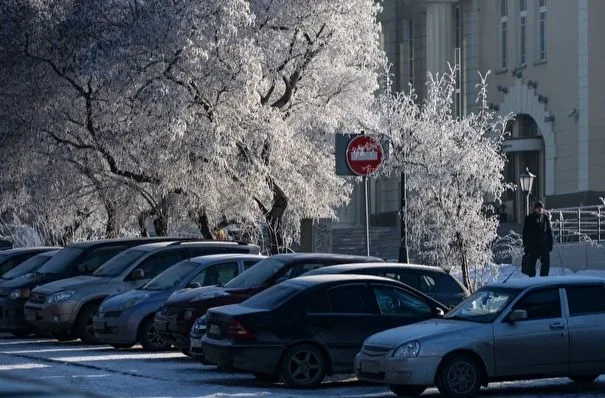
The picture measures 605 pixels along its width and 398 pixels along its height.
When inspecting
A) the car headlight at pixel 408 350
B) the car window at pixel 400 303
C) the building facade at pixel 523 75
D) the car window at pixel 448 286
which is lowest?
the car headlight at pixel 408 350

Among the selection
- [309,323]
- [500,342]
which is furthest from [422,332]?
[309,323]

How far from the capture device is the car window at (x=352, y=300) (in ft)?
52.7

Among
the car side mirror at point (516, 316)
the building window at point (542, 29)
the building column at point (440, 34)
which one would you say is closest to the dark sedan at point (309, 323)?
the car side mirror at point (516, 316)

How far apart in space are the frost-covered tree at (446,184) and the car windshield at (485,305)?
11.7 meters

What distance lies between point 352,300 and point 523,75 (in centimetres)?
3390

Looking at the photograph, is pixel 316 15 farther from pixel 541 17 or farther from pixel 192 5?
pixel 541 17

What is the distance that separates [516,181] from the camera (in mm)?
50906

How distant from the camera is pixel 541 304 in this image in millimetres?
15102

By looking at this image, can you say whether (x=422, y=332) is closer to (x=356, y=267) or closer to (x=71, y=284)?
(x=356, y=267)

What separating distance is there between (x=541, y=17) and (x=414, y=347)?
3509 centimetres

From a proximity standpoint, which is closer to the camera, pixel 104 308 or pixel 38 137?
pixel 104 308

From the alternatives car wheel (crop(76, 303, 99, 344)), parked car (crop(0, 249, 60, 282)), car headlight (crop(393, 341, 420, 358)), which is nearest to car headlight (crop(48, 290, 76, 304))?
car wheel (crop(76, 303, 99, 344))

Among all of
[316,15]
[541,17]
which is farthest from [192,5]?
[541,17]

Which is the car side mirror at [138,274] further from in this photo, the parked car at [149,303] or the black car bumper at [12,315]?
the black car bumper at [12,315]
